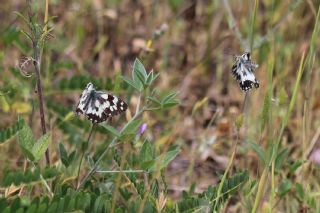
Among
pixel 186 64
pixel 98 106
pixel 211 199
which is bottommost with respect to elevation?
pixel 211 199

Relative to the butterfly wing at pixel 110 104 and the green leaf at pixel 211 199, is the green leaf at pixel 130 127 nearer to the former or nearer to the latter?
the butterfly wing at pixel 110 104

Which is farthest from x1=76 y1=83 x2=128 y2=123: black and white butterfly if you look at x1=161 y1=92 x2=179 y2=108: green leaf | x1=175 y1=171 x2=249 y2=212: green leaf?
x1=175 y1=171 x2=249 y2=212: green leaf

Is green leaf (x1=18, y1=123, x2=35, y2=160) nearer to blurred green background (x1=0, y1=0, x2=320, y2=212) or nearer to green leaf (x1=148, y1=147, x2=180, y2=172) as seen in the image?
green leaf (x1=148, y1=147, x2=180, y2=172)

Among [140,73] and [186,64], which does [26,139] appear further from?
[186,64]

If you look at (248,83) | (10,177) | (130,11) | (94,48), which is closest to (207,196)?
(248,83)

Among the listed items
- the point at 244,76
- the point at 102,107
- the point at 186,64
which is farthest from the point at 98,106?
the point at 186,64

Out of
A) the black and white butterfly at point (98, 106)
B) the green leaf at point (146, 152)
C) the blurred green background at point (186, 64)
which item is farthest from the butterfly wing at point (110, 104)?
the blurred green background at point (186, 64)
